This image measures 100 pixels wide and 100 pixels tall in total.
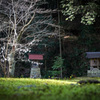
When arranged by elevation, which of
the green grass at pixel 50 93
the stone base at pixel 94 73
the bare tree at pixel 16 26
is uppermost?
the bare tree at pixel 16 26

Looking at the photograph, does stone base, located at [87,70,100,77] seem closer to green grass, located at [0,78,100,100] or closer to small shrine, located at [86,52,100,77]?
small shrine, located at [86,52,100,77]

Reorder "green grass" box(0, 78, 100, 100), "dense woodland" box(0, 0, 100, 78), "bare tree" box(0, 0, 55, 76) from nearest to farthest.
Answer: "green grass" box(0, 78, 100, 100), "bare tree" box(0, 0, 55, 76), "dense woodland" box(0, 0, 100, 78)

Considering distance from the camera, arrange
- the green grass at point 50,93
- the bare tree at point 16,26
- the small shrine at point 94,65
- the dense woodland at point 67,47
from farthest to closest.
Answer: the dense woodland at point 67,47 → the small shrine at point 94,65 → the bare tree at point 16,26 → the green grass at point 50,93

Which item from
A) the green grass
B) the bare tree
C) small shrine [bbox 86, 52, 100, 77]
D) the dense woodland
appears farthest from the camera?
the dense woodland

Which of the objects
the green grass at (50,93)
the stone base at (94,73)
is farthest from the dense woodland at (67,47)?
the green grass at (50,93)

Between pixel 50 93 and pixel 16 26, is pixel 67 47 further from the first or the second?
pixel 50 93

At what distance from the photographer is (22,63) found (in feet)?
51.5

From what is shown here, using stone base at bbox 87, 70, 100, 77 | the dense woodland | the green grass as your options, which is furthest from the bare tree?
the green grass

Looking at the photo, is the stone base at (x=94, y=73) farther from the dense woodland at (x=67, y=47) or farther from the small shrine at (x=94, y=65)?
the dense woodland at (x=67, y=47)

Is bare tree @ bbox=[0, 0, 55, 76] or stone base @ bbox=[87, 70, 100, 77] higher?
bare tree @ bbox=[0, 0, 55, 76]

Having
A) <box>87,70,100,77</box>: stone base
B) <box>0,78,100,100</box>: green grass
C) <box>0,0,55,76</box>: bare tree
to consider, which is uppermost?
<box>0,0,55,76</box>: bare tree

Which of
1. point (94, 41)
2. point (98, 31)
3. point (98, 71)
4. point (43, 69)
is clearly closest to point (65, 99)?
point (98, 71)

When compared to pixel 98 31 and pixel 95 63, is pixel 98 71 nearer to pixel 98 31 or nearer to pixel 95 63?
pixel 95 63

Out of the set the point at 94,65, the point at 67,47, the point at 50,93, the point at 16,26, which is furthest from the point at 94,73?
the point at 50,93
